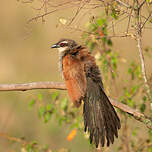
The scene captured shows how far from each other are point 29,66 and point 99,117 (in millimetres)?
4735

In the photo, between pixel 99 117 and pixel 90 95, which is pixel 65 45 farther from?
pixel 99 117

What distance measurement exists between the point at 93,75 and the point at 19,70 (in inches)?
180

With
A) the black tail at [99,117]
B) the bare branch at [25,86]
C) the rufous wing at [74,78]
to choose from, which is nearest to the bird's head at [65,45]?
the rufous wing at [74,78]

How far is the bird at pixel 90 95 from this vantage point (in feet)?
11.6

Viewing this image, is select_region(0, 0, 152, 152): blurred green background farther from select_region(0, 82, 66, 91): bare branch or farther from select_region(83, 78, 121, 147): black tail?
select_region(0, 82, 66, 91): bare branch

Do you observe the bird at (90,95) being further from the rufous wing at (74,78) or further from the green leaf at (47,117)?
the green leaf at (47,117)

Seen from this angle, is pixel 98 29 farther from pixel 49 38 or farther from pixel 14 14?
pixel 14 14

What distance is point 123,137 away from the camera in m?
4.83

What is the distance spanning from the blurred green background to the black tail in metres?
2.15

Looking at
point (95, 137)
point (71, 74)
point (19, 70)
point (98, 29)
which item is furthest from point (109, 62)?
point (19, 70)

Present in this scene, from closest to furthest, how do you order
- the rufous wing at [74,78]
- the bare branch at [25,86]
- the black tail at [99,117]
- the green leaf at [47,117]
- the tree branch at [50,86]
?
1. the tree branch at [50,86]
2. the bare branch at [25,86]
3. the black tail at [99,117]
4. the rufous wing at [74,78]
5. the green leaf at [47,117]

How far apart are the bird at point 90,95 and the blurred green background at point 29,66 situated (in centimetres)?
197

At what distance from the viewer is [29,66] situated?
323 inches

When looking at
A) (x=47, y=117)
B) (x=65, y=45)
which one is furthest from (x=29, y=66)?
(x=47, y=117)
